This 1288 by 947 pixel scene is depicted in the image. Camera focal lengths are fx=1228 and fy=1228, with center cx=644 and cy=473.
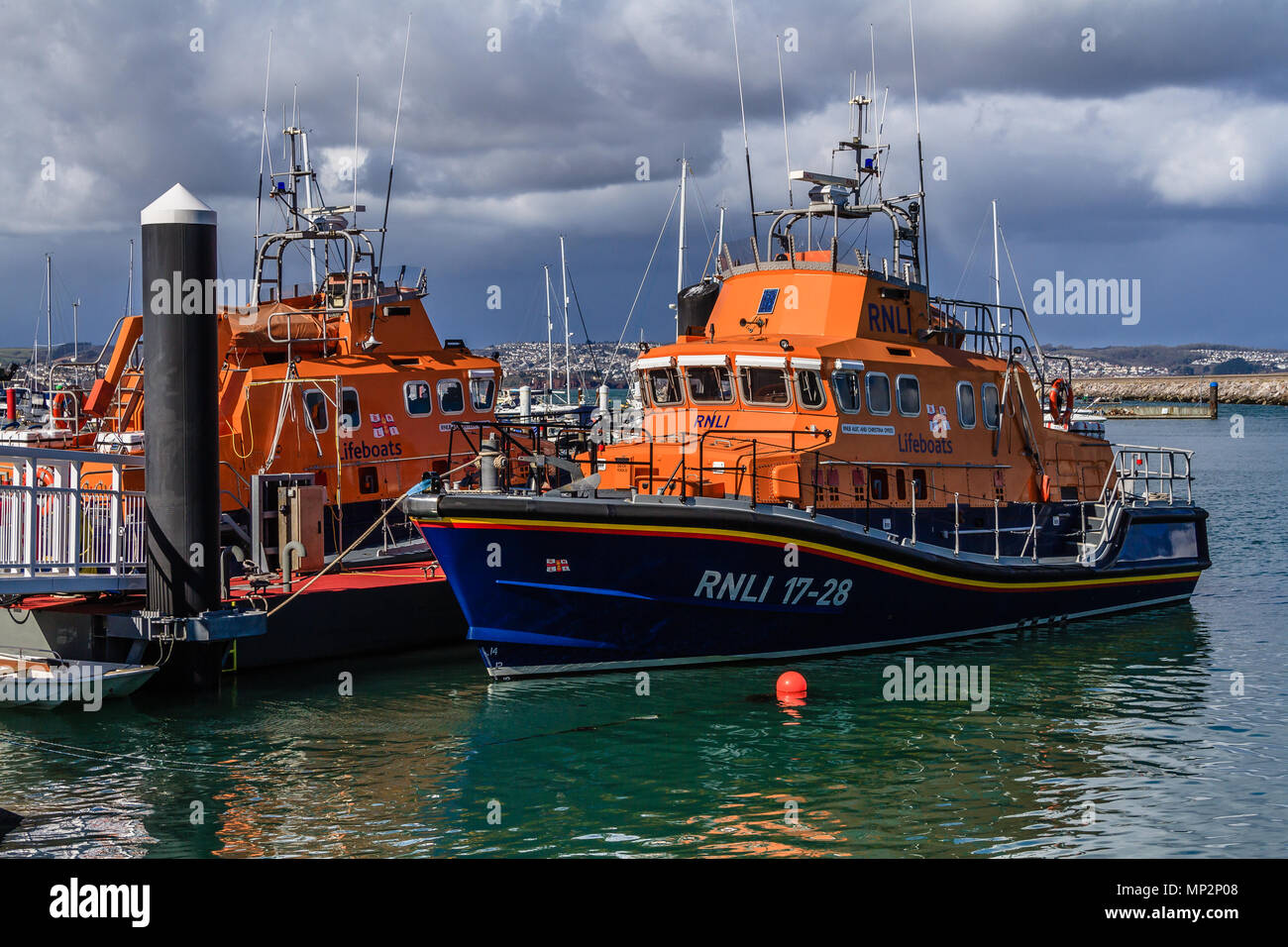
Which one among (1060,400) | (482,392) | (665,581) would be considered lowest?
(665,581)

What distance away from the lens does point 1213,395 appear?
102 meters

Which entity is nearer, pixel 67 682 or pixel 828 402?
pixel 67 682

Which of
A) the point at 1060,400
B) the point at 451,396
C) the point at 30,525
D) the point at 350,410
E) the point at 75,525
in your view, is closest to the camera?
the point at 30,525

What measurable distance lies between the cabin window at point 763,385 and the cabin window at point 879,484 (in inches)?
54.7

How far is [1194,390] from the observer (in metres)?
138

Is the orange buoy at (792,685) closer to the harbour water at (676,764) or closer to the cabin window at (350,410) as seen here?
the harbour water at (676,764)

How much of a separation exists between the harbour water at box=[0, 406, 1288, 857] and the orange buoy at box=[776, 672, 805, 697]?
9.0 inches

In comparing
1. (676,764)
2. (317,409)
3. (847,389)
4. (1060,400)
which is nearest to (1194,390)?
(1060,400)

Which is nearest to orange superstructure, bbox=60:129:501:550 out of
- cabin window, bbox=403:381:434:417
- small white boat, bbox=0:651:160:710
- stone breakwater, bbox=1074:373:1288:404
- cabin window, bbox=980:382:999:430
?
cabin window, bbox=403:381:434:417

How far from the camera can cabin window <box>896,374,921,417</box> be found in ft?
49.3

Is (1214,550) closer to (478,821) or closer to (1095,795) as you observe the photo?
(1095,795)

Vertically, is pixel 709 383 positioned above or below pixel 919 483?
above

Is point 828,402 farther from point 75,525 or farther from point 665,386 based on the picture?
point 75,525

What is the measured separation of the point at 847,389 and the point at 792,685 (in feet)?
12.4
